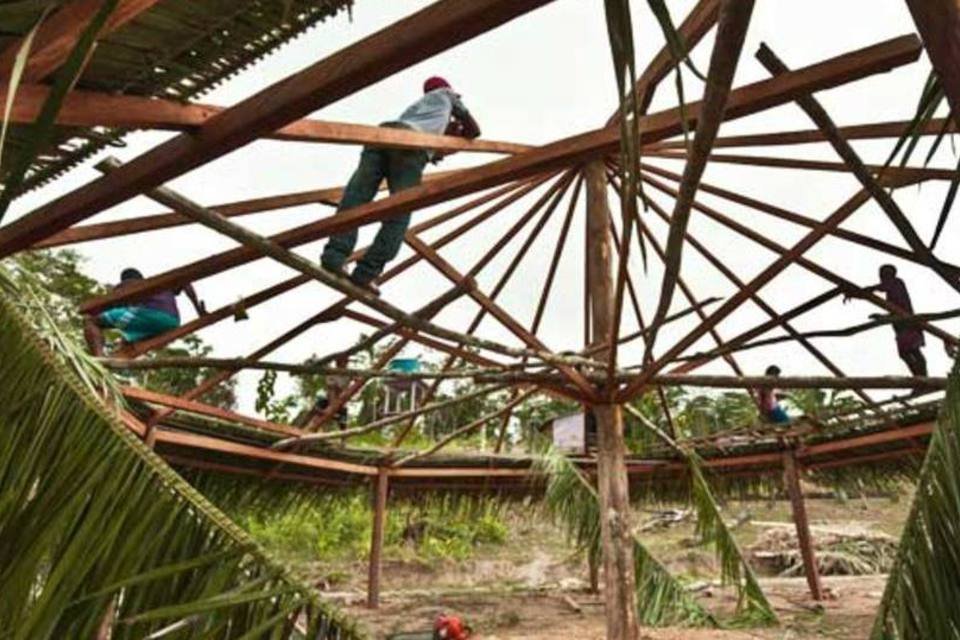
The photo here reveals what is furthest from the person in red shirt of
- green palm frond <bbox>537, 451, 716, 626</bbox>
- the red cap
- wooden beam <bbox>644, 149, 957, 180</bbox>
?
the red cap

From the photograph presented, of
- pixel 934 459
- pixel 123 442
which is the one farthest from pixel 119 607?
pixel 934 459

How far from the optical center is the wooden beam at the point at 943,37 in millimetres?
1195

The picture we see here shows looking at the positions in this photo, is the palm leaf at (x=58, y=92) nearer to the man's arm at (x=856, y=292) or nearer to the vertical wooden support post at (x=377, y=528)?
the man's arm at (x=856, y=292)

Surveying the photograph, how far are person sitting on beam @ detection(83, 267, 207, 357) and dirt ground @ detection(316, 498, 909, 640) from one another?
2109 mm

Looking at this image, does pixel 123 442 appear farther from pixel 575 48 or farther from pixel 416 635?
pixel 416 635

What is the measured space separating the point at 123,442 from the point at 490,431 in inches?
532

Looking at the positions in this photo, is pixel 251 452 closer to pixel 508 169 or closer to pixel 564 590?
pixel 508 169

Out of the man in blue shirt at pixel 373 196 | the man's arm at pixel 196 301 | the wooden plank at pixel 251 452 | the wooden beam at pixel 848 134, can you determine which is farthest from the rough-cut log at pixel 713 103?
the wooden plank at pixel 251 452

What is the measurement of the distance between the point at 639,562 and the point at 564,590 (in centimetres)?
474

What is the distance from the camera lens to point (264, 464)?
7812 millimetres

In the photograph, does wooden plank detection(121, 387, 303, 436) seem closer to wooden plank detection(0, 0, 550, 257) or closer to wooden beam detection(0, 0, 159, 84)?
wooden plank detection(0, 0, 550, 257)

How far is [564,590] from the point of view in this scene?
12078 millimetres

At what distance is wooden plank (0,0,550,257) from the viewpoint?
1.30 m

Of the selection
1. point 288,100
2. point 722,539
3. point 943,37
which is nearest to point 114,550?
point 288,100
